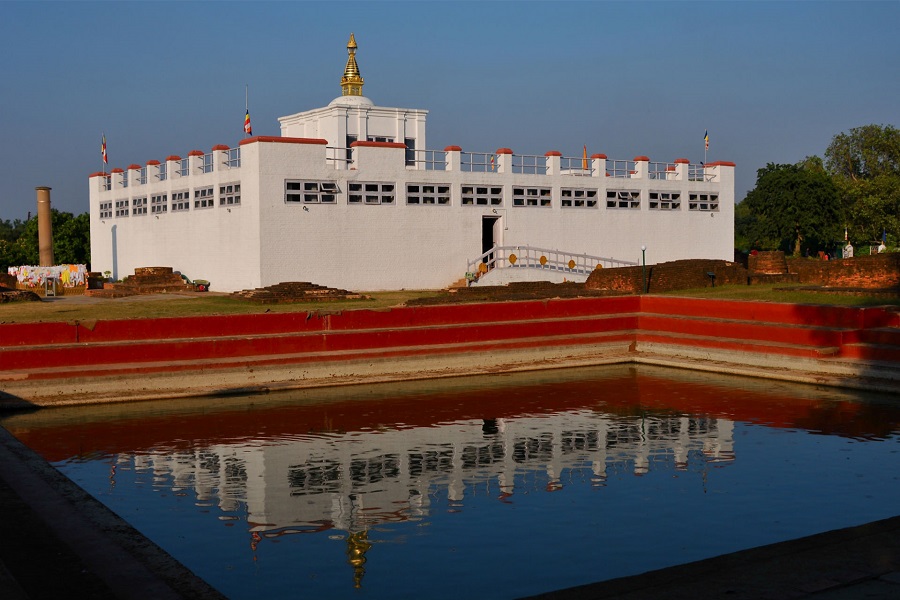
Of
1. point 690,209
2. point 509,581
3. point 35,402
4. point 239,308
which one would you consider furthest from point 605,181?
point 509,581

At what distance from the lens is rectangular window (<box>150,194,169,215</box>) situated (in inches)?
1727

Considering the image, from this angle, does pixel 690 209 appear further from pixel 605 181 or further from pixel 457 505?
pixel 457 505

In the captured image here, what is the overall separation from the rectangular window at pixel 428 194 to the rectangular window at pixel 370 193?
0.86 m

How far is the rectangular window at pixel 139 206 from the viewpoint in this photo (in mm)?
46094

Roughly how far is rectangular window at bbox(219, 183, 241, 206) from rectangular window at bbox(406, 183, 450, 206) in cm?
649

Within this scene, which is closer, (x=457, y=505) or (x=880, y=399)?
(x=457, y=505)

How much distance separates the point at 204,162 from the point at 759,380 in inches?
959

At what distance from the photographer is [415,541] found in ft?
42.1

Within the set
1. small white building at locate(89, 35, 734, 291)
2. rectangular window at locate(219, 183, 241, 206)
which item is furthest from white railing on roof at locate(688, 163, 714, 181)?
rectangular window at locate(219, 183, 241, 206)

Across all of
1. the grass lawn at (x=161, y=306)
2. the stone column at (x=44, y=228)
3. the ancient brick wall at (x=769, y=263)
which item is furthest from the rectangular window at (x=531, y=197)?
the stone column at (x=44, y=228)

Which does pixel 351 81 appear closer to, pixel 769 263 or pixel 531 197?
pixel 531 197

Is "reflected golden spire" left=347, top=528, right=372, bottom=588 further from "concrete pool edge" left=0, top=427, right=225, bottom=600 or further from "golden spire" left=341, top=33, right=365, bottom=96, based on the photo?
"golden spire" left=341, top=33, right=365, bottom=96

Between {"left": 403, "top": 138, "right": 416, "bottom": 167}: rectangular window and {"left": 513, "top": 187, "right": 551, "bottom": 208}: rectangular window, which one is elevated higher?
{"left": 403, "top": 138, "right": 416, "bottom": 167}: rectangular window

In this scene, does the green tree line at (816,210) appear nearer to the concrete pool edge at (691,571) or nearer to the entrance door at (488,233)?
the entrance door at (488,233)
